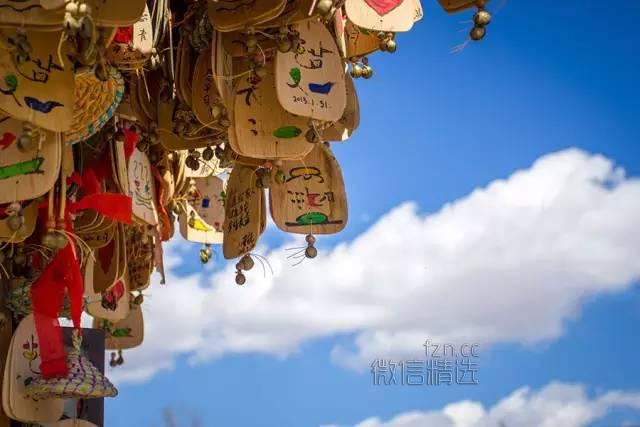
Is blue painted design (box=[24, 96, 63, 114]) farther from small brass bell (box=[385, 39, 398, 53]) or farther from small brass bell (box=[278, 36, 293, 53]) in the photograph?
small brass bell (box=[385, 39, 398, 53])

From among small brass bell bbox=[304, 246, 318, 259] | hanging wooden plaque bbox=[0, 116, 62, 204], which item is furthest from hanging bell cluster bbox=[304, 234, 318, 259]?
hanging wooden plaque bbox=[0, 116, 62, 204]

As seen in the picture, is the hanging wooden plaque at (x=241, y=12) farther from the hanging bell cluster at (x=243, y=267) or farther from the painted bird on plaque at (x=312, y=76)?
the hanging bell cluster at (x=243, y=267)

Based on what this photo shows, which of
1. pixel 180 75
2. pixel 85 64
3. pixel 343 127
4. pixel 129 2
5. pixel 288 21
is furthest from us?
pixel 343 127

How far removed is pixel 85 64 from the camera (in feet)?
5.14

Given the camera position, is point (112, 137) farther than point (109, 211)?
Yes

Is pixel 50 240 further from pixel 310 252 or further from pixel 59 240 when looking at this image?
pixel 310 252

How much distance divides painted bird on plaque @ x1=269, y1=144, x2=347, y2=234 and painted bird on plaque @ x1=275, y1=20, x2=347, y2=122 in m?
0.34

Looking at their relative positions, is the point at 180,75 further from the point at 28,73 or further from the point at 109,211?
the point at 28,73

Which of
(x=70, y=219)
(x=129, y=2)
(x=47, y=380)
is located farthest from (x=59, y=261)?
(x=129, y=2)

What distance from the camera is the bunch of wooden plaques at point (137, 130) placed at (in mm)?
1728

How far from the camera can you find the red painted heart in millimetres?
1979

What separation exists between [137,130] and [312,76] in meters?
0.56

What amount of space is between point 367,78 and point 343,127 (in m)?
0.11

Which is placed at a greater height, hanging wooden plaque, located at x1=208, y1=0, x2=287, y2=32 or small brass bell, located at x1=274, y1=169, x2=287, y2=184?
hanging wooden plaque, located at x1=208, y1=0, x2=287, y2=32
